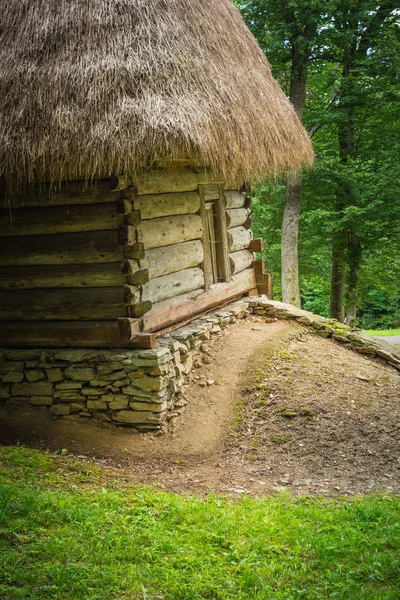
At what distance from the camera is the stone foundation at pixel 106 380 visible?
7.14 m

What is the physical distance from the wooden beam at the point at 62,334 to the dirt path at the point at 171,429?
88 cm

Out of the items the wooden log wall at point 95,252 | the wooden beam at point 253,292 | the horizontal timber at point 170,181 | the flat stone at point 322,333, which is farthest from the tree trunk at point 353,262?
the wooden log wall at point 95,252

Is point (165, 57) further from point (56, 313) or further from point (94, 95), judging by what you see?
point (56, 313)

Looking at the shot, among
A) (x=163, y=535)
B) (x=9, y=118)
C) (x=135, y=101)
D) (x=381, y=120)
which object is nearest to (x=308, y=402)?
(x=163, y=535)

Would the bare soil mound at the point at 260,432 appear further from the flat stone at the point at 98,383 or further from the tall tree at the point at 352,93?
the tall tree at the point at 352,93

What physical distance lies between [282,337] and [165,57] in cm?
447

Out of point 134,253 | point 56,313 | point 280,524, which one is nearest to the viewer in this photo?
point 280,524

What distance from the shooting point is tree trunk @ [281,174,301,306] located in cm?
1491

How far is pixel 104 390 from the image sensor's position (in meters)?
7.37

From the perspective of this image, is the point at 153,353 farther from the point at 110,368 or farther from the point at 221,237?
the point at 221,237

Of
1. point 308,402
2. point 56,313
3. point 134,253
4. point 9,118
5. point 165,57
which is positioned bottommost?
point 308,402

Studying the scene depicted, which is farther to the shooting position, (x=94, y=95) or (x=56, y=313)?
(x=56, y=313)

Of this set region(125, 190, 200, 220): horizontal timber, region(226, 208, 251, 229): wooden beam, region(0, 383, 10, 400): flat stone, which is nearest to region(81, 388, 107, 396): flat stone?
region(0, 383, 10, 400): flat stone

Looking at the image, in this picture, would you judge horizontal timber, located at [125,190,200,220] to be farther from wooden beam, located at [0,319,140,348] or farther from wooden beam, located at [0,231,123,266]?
wooden beam, located at [0,319,140,348]
